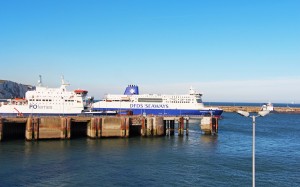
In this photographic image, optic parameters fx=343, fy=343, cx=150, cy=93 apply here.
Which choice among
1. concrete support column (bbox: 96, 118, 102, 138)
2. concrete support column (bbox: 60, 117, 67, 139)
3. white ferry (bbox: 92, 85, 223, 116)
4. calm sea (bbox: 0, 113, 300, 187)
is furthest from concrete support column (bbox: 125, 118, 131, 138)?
white ferry (bbox: 92, 85, 223, 116)

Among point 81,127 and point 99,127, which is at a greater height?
point 99,127

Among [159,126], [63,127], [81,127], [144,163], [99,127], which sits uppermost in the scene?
[63,127]

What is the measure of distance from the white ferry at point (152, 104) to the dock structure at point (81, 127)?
38449mm

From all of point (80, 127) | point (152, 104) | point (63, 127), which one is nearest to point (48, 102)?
point (80, 127)

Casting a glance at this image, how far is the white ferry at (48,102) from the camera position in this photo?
263ft

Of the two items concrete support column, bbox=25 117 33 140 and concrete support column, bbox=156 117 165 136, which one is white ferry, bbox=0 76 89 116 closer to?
concrete support column, bbox=25 117 33 140

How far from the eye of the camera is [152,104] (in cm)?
11431

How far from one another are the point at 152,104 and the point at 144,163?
68.4 m

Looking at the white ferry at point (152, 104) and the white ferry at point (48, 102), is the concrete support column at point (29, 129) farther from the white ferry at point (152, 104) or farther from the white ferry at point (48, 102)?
the white ferry at point (152, 104)

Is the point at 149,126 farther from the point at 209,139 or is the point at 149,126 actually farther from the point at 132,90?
the point at 132,90

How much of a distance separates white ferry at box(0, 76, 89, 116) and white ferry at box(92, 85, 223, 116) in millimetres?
26370

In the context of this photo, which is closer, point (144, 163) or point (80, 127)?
point (144, 163)

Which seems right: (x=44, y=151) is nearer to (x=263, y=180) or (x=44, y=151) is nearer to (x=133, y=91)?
(x=263, y=180)

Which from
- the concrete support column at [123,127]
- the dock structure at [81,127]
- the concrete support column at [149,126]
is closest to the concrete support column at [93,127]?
the dock structure at [81,127]
